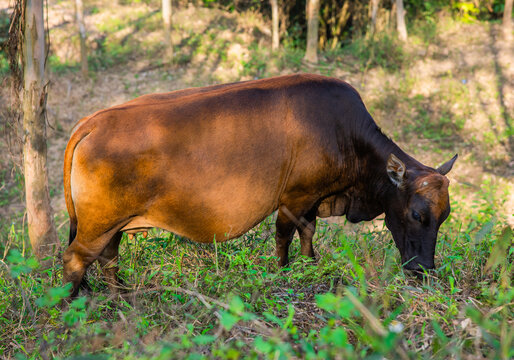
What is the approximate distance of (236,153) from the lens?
13.0 ft

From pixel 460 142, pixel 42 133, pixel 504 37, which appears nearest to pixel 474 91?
pixel 460 142

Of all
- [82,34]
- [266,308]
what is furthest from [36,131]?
[82,34]

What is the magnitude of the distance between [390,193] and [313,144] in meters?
0.86

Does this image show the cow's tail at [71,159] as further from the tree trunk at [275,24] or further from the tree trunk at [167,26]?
the tree trunk at [275,24]

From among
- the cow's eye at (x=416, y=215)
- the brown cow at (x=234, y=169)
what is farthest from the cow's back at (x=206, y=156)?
the cow's eye at (x=416, y=215)

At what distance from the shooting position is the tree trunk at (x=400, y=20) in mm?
12984

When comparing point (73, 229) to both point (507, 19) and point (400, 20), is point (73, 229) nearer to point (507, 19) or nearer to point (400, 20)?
point (400, 20)

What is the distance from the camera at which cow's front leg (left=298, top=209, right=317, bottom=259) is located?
447 centimetres

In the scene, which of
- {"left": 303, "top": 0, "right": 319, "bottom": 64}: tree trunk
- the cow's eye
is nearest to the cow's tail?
the cow's eye

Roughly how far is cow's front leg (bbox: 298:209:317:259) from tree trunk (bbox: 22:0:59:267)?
2.55 meters

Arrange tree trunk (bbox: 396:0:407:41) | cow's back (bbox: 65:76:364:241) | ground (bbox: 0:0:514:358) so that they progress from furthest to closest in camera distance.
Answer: tree trunk (bbox: 396:0:407:41) → cow's back (bbox: 65:76:364:241) → ground (bbox: 0:0:514:358)

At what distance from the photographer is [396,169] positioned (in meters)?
4.03

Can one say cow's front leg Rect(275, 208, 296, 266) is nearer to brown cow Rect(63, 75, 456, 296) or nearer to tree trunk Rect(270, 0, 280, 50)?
brown cow Rect(63, 75, 456, 296)

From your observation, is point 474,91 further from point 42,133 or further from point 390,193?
point 42,133
